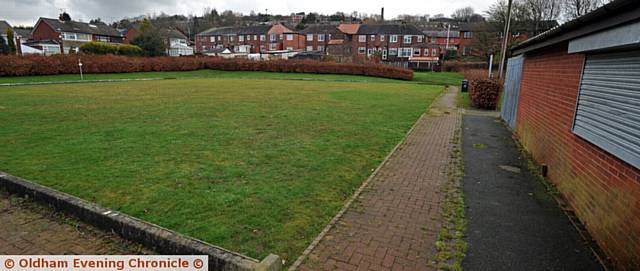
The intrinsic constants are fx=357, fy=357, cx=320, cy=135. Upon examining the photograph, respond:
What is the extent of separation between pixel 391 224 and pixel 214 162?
367 centimetres

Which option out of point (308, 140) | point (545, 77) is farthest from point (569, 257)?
point (308, 140)

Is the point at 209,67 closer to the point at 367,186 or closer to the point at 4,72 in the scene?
the point at 4,72

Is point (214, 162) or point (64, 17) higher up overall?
point (64, 17)

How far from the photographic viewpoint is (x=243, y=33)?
79688mm

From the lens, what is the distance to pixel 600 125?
159 inches

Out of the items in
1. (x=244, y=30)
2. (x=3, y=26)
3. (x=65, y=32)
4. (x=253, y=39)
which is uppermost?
(x=244, y=30)

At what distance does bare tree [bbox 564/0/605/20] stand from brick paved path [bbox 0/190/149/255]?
4252 centimetres

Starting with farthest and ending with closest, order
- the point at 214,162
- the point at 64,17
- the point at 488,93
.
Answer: the point at 64,17, the point at 488,93, the point at 214,162

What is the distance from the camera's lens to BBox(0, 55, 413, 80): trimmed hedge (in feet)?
95.3

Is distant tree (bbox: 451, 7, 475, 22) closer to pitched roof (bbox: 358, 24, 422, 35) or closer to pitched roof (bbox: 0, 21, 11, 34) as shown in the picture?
pitched roof (bbox: 358, 24, 422, 35)

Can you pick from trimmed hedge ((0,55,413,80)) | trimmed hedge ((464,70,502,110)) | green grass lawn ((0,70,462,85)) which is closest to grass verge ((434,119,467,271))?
trimmed hedge ((464,70,502,110))

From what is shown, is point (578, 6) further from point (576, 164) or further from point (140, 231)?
point (140, 231)

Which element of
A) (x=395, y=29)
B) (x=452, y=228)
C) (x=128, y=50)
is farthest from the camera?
(x=395, y=29)

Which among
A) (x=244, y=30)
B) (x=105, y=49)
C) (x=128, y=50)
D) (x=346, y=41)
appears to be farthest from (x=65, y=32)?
(x=346, y=41)
